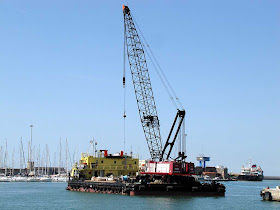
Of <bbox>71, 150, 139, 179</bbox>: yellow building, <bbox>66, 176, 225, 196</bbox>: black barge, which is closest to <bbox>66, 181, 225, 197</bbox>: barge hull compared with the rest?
<bbox>66, 176, 225, 196</bbox>: black barge

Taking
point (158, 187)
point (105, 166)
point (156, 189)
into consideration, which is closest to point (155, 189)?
point (156, 189)

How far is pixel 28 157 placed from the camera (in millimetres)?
189250

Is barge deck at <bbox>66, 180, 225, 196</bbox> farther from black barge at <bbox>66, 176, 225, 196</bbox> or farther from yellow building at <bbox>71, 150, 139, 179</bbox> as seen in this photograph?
yellow building at <bbox>71, 150, 139, 179</bbox>

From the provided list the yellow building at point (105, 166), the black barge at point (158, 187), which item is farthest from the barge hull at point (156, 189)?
the yellow building at point (105, 166)

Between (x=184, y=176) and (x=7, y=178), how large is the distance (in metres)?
111

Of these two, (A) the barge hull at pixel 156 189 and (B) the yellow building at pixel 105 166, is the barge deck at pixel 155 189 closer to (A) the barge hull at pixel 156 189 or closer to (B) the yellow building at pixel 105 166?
(A) the barge hull at pixel 156 189

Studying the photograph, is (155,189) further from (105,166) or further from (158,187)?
(105,166)

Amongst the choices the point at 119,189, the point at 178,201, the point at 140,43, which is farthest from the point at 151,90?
the point at 178,201

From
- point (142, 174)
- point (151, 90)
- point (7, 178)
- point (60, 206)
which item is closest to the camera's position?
point (60, 206)

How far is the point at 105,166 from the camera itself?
8919cm

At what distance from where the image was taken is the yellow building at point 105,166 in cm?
8912

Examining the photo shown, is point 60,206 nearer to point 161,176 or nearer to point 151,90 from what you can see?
point 161,176

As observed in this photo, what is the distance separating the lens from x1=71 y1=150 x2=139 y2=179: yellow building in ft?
292

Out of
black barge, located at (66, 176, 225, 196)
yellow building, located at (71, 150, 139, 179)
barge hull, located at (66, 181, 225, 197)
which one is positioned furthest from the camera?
yellow building, located at (71, 150, 139, 179)
